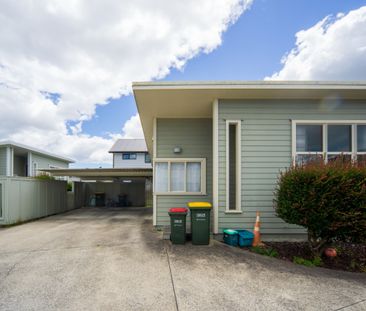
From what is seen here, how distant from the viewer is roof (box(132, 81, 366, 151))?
14.6 ft

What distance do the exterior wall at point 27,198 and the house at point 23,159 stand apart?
1.65m

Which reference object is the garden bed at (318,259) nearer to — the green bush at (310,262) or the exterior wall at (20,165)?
the green bush at (310,262)

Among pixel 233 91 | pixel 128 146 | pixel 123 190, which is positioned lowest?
pixel 123 190

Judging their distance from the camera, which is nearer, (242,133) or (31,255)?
(31,255)

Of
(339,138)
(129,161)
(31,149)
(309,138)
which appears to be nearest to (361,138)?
(339,138)

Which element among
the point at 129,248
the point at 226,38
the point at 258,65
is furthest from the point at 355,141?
the point at 129,248

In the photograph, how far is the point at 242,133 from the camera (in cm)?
487

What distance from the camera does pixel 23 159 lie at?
559 inches

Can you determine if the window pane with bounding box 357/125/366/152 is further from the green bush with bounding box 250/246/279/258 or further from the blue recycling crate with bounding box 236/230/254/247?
the blue recycling crate with bounding box 236/230/254/247

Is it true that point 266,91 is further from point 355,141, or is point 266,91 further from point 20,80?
point 20,80

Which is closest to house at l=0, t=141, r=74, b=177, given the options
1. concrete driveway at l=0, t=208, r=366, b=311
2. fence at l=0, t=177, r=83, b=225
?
fence at l=0, t=177, r=83, b=225

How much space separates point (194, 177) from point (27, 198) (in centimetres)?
712

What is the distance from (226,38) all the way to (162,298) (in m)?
8.32

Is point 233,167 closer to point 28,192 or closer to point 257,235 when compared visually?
point 257,235
